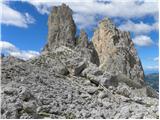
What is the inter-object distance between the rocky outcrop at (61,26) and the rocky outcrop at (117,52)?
9.51 metres

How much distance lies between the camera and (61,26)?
75875 millimetres

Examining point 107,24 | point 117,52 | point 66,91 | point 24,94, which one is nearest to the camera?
point 24,94

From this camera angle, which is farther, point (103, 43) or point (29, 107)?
point (103, 43)

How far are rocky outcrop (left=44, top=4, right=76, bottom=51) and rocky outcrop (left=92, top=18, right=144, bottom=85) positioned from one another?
31.2 feet

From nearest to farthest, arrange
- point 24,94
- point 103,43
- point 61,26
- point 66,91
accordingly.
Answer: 1. point 24,94
2. point 66,91
3. point 61,26
4. point 103,43

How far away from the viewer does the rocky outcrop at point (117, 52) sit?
77.8 meters

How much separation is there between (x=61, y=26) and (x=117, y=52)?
45.8ft

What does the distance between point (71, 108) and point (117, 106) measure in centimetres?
209

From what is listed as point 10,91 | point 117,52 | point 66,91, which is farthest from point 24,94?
point 117,52

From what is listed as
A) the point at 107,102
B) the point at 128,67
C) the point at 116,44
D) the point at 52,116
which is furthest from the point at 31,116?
the point at 116,44

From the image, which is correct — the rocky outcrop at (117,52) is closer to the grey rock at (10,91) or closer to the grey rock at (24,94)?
the grey rock at (24,94)

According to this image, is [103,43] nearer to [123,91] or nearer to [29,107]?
[123,91]

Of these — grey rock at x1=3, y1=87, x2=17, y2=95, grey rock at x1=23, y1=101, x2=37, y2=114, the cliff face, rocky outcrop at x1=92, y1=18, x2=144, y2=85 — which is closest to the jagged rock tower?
rocky outcrop at x1=92, y1=18, x2=144, y2=85

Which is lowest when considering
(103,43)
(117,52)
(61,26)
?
(117,52)
